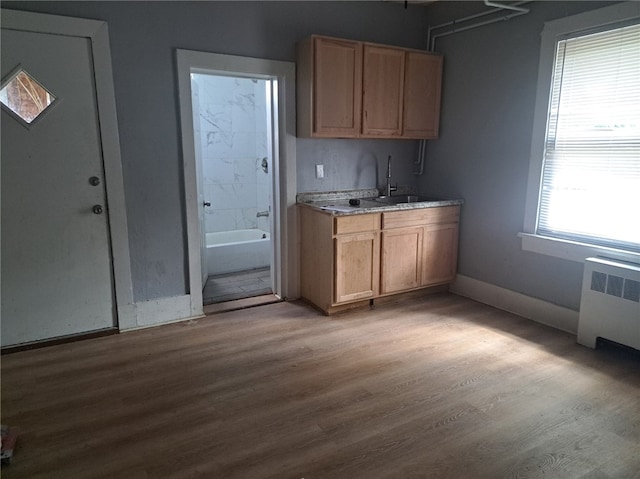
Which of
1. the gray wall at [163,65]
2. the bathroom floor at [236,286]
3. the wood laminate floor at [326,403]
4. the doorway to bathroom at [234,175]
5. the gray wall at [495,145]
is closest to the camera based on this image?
the wood laminate floor at [326,403]

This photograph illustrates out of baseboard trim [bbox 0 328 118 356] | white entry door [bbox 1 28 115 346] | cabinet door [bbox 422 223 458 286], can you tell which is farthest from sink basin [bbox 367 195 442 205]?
baseboard trim [bbox 0 328 118 356]

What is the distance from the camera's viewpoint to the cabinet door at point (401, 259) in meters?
3.65

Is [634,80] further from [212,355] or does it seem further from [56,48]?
[56,48]

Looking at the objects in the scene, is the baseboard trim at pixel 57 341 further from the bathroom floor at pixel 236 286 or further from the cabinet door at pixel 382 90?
the cabinet door at pixel 382 90

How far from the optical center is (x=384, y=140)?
4.17m

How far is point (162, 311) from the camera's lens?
11.0ft

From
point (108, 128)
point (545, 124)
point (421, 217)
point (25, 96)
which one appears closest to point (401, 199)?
point (421, 217)

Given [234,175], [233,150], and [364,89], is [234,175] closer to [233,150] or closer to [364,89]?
[233,150]

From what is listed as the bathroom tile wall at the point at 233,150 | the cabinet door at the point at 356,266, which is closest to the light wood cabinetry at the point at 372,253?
the cabinet door at the point at 356,266

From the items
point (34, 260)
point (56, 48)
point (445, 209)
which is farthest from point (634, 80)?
point (34, 260)

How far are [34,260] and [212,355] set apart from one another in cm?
135

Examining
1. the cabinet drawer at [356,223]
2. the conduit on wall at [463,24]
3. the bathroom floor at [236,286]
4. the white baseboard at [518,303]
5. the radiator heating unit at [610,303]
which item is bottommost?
the bathroom floor at [236,286]

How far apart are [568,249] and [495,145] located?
3.44 feet

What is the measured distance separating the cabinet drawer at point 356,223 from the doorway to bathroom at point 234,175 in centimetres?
158
